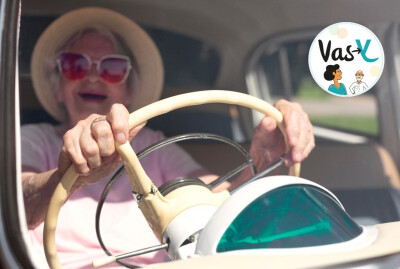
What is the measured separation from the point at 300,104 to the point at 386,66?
23 cm

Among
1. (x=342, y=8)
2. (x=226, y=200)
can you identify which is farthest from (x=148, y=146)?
(x=342, y=8)

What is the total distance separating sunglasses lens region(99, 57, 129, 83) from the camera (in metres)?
1.72

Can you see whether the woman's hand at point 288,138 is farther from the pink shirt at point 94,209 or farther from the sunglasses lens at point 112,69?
the sunglasses lens at point 112,69

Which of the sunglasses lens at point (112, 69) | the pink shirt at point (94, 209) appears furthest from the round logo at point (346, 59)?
the sunglasses lens at point (112, 69)

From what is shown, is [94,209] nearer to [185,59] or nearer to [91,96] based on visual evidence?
[91,96]

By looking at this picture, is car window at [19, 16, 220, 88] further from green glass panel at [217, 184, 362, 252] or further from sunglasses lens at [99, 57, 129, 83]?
green glass panel at [217, 184, 362, 252]

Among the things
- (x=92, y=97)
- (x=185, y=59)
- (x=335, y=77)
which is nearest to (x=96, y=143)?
(x=92, y=97)

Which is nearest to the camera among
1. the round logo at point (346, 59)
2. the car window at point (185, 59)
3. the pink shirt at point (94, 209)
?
the round logo at point (346, 59)

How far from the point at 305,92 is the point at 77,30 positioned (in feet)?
1.99

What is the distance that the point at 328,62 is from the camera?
4.74 feet

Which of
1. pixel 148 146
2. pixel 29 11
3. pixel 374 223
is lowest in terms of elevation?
pixel 374 223

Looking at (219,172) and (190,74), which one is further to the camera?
(190,74)

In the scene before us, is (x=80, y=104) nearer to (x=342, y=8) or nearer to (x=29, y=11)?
(x=29, y=11)

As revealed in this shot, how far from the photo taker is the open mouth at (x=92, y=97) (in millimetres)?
1679
